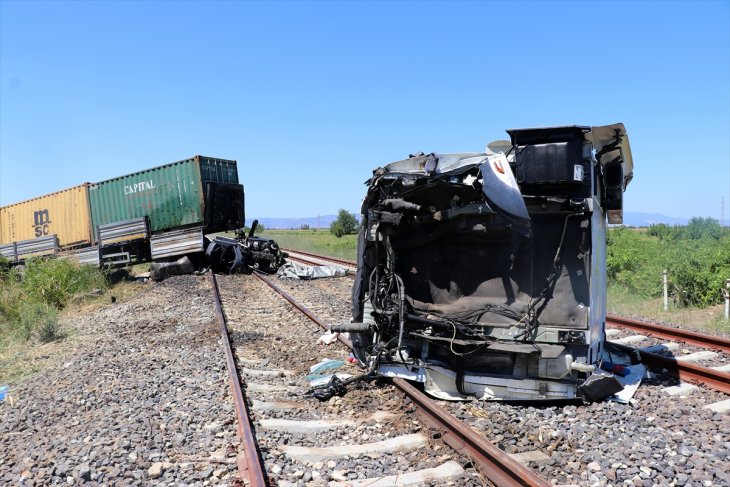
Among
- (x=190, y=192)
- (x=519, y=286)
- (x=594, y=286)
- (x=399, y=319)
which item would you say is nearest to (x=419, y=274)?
(x=399, y=319)

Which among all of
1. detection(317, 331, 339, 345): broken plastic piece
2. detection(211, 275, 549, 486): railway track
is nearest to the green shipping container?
detection(317, 331, 339, 345): broken plastic piece

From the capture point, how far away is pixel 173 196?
20359 millimetres

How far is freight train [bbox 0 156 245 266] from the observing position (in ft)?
65.6

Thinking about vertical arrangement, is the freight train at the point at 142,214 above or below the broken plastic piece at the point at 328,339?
above

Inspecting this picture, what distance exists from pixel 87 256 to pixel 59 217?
3.79 meters

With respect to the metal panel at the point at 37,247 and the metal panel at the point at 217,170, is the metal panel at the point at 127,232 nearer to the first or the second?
the metal panel at the point at 217,170

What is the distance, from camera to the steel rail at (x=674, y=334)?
26.3ft

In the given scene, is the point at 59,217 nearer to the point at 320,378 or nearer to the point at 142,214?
the point at 142,214

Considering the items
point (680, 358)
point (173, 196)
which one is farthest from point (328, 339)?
point (173, 196)

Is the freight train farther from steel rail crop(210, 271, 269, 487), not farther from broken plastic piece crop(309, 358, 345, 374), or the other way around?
steel rail crop(210, 271, 269, 487)

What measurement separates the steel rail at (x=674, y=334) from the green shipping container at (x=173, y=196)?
14.6 meters

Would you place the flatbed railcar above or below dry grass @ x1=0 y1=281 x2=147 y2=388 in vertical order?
above

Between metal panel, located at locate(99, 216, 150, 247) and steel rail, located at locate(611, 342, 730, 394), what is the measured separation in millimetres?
17315

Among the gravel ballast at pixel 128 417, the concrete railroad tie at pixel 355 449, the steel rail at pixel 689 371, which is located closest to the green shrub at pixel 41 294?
the gravel ballast at pixel 128 417
